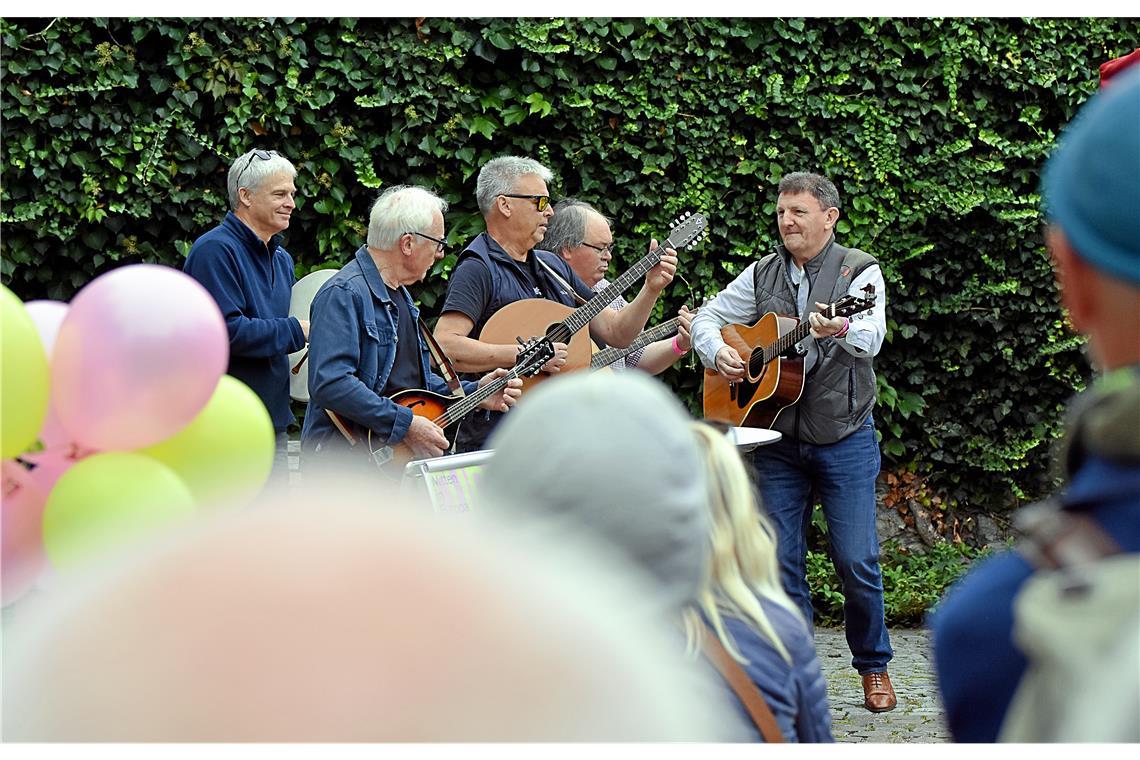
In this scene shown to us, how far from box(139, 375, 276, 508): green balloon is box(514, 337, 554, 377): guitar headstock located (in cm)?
196

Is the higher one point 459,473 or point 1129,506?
point 1129,506

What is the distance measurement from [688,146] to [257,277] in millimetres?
2623

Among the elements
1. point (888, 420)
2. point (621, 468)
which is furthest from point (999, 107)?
point (621, 468)

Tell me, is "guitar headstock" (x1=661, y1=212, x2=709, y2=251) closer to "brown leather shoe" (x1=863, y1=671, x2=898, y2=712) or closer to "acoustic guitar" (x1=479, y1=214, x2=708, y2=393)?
"acoustic guitar" (x1=479, y1=214, x2=708, y2=393)

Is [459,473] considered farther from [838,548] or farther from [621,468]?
[621,468]

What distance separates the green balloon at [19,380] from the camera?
217 cm

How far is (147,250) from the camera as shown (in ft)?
19.3

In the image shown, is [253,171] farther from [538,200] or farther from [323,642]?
[323,642]

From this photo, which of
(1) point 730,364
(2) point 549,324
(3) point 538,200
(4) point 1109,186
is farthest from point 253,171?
(4) point 1109,186

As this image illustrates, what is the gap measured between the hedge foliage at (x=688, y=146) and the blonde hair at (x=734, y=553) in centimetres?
441

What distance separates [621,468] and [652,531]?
0.24ft

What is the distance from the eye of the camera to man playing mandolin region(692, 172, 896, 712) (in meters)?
4.52

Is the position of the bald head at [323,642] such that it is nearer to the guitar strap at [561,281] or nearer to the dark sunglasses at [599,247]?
the guitar strap at [561,281]

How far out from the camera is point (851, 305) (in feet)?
14.8
